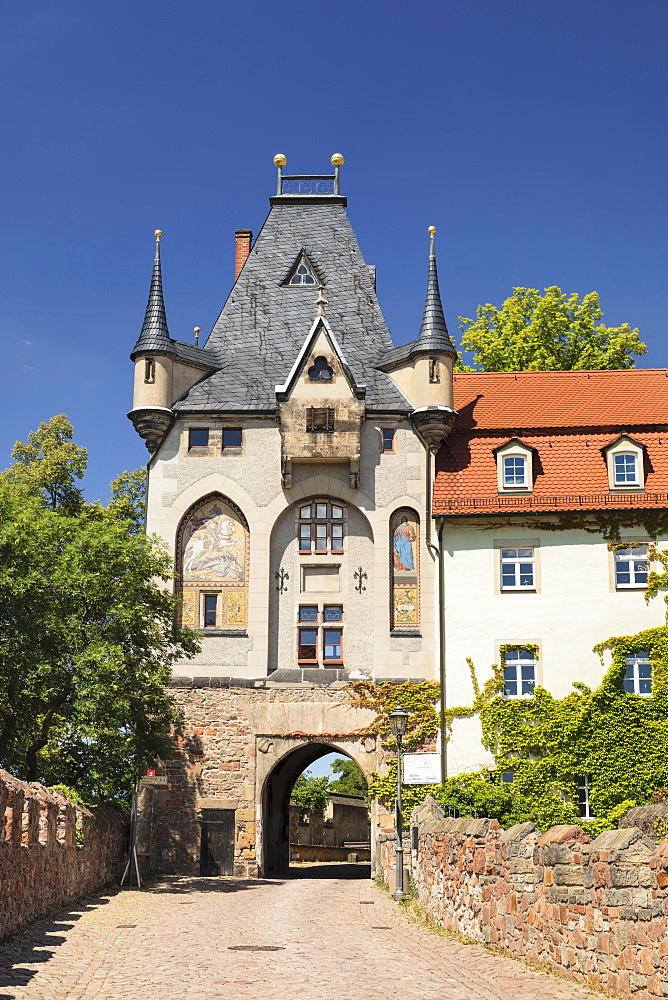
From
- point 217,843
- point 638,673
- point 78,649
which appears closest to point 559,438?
point 638,673

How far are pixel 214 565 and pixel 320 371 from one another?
5.87 metres

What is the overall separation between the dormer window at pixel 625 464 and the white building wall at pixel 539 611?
133cm

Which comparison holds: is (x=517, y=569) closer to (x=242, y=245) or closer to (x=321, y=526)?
(x=321, y=526)

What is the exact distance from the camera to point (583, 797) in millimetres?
27234

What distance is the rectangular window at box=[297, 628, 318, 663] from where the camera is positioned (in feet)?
98.5

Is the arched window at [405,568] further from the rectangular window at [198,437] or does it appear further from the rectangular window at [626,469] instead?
the rectangular window at [198,437]

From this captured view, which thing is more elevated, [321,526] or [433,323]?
[433,323]

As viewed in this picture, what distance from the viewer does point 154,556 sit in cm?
2503

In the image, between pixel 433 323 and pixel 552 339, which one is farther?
pixel 552 339

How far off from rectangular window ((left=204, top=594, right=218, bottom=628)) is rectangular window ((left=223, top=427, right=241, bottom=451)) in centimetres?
409

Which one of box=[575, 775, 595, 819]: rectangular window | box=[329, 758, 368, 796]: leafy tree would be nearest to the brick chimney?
box=[575, 775, 595, 819]: rectangular window

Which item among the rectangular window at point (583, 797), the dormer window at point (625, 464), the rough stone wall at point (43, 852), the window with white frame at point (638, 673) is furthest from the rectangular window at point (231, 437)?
the rectangular window at point (583, 797)

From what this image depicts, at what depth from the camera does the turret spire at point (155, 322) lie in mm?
31453

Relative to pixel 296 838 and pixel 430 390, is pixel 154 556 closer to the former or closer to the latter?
pixel 430 390
